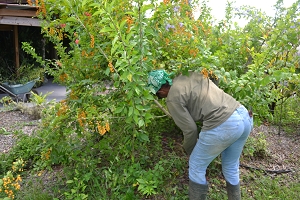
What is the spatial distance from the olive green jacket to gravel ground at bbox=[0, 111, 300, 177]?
1.66 m

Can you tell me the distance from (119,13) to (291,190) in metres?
2.70

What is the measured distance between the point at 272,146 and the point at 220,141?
247 centimetres

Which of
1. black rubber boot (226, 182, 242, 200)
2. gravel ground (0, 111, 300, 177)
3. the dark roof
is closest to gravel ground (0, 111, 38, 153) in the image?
gravel ground (0, 111, 300, 177)

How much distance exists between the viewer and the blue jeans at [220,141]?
2545 mm

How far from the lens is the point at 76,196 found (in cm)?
301

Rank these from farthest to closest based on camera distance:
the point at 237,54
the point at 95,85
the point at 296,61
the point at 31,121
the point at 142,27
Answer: the point at 31,121 < the point at 296,61 < the point at 237,54 < the point at 95,85 < the point at 142,27

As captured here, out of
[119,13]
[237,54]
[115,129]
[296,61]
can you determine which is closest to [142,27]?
[119,13]

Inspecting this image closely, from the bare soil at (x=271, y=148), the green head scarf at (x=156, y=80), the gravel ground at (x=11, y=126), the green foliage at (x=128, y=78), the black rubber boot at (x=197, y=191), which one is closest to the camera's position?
the green foliage at (x=128, y=78)

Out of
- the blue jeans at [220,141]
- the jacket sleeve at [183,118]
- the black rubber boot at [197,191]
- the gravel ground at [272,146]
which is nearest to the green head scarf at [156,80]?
the jacket sleeve at [183,118]

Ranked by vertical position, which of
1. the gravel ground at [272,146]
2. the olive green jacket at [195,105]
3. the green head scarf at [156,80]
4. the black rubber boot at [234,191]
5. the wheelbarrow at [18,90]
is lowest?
the wheelbarrow at [18,90]

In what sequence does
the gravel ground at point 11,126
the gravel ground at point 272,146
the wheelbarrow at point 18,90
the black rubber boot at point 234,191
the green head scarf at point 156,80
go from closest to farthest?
the green head scarf at point 156,80
the black rubber boot at point 234,191
the gravel ground at point 272,146
the gravel ground at point 11,126
the wheelbarrow at point 18,90

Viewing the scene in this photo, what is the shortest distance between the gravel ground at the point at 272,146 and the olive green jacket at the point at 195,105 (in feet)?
5.45

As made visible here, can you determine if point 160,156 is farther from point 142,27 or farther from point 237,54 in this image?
point 142,27

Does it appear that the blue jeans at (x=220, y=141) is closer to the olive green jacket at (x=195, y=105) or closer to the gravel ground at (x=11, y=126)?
the olive green jacket at (x=195, y=105)
